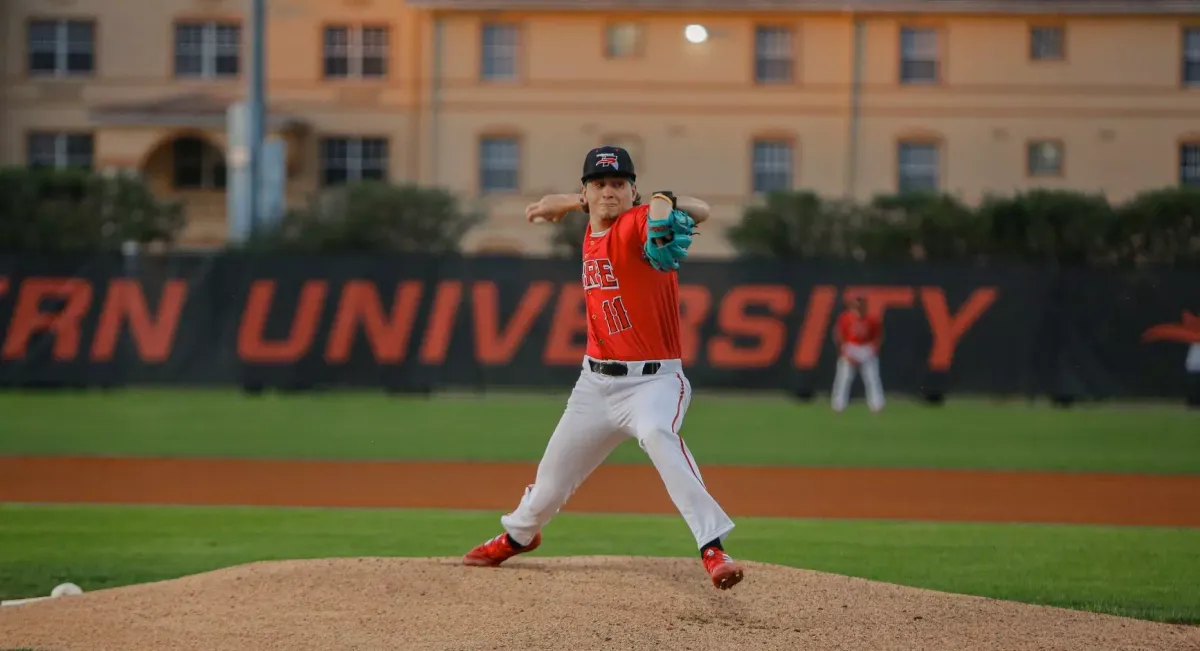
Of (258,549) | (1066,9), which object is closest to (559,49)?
(1066,9)

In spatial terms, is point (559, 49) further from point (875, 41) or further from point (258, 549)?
point (258, 549)

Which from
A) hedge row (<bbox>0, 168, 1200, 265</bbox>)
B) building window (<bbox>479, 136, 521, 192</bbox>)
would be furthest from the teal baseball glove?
building window (<bbox>479, 136, 521, 192</bbox>)

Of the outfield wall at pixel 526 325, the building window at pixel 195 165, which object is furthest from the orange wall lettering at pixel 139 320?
the building window at pixel 195 165

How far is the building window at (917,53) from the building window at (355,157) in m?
14.8

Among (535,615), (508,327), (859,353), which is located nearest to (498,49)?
(508,327)

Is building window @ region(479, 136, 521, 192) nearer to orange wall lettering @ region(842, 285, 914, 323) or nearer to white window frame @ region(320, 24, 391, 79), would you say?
white window frame @ region(320, 24, 391, 79)

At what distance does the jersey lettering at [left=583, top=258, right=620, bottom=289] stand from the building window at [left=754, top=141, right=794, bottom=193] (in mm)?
37703

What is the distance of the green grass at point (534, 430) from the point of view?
709 inches

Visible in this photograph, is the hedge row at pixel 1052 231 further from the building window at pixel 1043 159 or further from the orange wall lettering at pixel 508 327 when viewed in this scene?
the building window at pixel 1043 159

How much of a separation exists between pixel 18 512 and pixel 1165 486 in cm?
1035

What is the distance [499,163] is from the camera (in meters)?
45.9

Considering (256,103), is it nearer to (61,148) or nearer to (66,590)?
(61,148)

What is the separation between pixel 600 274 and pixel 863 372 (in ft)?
55.4

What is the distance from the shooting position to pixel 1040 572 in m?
10.1
